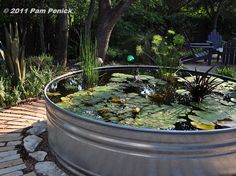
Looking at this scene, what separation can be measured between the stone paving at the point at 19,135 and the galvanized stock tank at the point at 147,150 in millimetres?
386

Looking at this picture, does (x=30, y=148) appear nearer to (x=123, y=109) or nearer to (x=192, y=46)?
(x=123, y=109)

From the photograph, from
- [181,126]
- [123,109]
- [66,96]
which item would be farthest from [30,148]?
[181,126]

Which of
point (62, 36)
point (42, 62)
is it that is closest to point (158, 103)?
point (42, 62)

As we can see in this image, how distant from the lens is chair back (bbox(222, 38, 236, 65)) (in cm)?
841

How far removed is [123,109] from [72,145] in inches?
25.0

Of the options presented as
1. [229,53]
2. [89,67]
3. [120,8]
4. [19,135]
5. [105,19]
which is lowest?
[19,135]

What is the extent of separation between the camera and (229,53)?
8492 millimetres

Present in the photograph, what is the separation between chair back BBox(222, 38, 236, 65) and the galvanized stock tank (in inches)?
259

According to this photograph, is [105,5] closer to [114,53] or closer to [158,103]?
[114,53]

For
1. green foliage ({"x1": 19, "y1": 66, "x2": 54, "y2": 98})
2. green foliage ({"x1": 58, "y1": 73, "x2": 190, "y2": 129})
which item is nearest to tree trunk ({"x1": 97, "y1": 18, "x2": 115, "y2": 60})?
green foliage ({"x1": 19, "y1": 66, "x2": 54, "y2": 98})

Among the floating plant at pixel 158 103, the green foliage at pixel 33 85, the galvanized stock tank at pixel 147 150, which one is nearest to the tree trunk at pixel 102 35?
the green foliage at pixel 33 85

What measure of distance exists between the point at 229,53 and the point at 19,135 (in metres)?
6.79

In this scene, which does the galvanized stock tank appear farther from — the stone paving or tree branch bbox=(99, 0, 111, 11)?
tree branch bbox=(99, 0, 111, 11)

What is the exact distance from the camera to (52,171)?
101 inches
